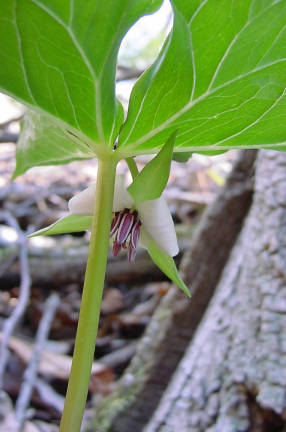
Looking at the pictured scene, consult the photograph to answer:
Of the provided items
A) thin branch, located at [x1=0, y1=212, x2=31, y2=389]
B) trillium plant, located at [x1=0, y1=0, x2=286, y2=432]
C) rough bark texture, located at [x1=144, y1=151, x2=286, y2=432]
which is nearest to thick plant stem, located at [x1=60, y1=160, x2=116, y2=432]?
trillium plant, located at [x1=0, y1=0, x2=286, y2=432]

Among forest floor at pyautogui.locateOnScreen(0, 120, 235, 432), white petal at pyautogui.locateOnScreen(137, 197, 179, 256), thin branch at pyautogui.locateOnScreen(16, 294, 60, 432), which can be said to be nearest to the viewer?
white petal at pyautogui.locateOnScreen(137, 197, 179, 256)

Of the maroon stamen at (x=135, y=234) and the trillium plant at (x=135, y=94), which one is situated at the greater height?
the trillium plant at (x=135, y=94)

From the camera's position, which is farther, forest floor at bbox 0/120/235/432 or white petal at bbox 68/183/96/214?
forest floor at bbox 0/120/235/432

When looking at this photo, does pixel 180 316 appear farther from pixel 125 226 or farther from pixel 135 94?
pixel 135 94

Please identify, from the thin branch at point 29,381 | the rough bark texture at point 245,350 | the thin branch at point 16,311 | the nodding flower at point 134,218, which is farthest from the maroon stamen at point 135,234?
the thin branch at point 16,311

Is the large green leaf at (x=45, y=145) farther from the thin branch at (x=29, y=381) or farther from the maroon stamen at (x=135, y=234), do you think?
the thin branch at (x=29, y=381)

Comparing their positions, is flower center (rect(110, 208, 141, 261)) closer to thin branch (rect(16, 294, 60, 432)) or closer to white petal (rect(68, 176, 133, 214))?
white petal (rect(68, 176, 133, 214))

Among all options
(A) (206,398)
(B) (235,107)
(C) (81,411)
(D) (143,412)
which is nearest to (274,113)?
(B) (235,107)
